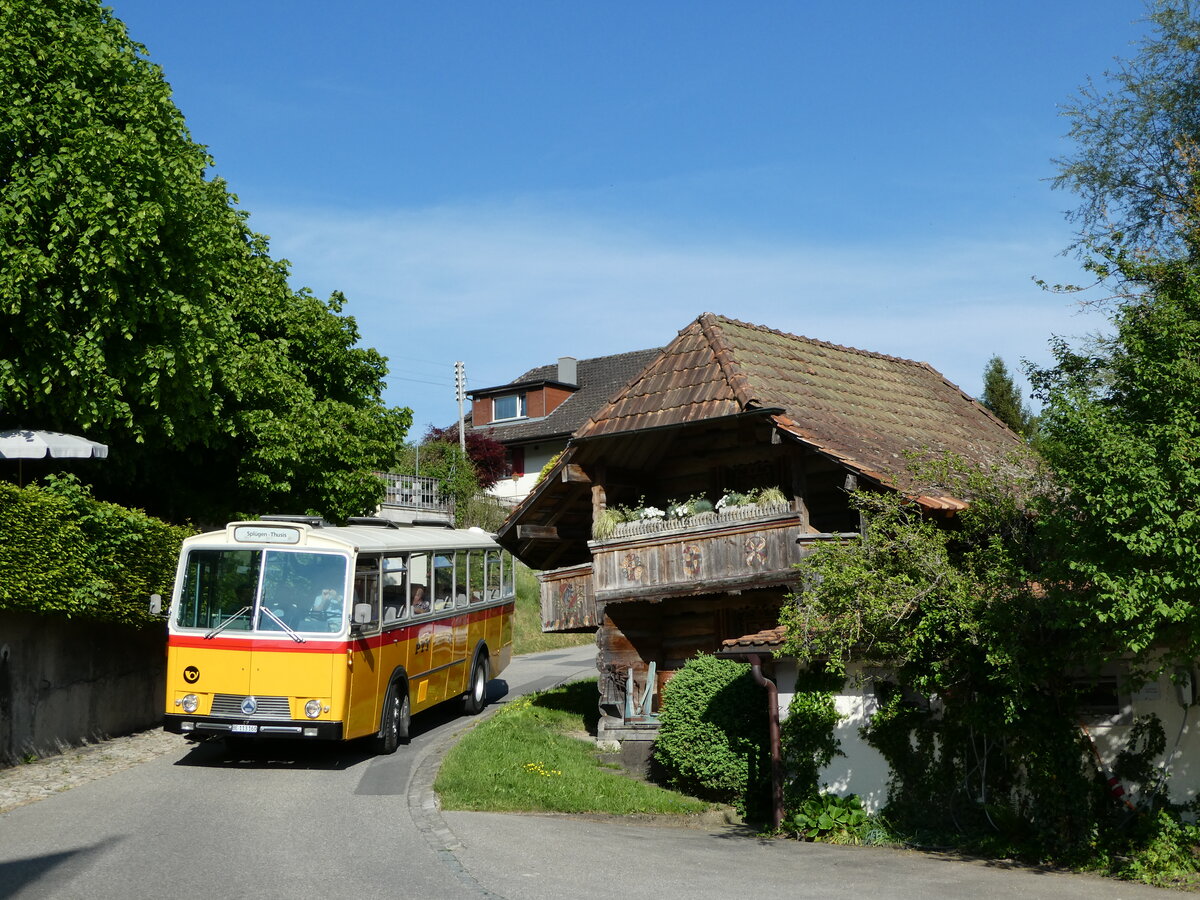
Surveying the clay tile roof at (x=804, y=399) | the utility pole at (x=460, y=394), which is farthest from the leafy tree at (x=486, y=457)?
the clay tile roof at (x=804, y=399)

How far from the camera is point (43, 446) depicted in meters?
18.1

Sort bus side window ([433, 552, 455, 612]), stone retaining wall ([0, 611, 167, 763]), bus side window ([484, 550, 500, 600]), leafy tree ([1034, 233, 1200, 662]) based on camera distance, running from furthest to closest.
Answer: bus side window ([484, 550, 500, 600]), bus side window ([433, 552, 455, 612]), stone retaining wall ([0, 611, 167, 763]), leafy tree ([1034, 233, 1200, 662])

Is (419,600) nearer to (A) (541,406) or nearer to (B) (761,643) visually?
(B) (761,643)

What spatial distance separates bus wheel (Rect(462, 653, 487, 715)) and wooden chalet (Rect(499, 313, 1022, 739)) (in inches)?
83.3

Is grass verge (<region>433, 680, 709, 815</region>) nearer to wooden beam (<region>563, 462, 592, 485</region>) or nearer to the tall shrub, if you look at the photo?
the tall shrub

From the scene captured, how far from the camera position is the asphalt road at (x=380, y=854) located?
10.7 meters

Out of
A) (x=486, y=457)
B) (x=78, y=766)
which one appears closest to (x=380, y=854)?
(x=78, y=766)

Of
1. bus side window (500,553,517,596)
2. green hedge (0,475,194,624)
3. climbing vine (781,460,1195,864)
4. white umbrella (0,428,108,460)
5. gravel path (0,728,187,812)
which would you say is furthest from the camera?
bus side window (500,553,517,596)

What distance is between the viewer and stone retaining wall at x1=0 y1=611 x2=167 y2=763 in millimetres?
16391

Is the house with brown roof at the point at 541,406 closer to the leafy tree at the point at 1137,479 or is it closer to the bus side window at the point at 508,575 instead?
the bus side window at the point at 508,575

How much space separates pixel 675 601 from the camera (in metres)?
21.9

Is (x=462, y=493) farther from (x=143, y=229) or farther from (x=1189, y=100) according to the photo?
(x=1189, y=100)

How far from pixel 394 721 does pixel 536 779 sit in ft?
8.71

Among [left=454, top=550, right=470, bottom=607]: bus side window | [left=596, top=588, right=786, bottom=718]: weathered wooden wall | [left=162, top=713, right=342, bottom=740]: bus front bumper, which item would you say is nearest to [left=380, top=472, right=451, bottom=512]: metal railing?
[left=454, top=550, right=470, bottom=607]: bus side window
